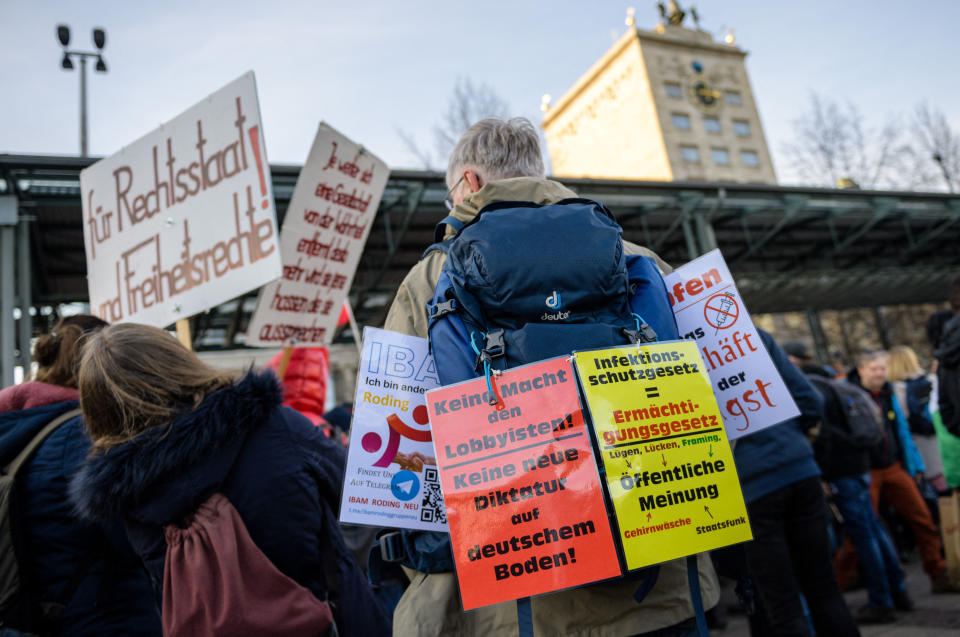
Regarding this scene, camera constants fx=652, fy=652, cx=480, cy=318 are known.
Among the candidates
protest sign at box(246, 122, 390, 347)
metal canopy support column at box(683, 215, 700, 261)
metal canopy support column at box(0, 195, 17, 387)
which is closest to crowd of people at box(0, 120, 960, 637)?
protest sign at box(246, 122, 390, 347)

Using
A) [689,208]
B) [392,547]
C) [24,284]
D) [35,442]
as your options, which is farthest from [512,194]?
[689,208]

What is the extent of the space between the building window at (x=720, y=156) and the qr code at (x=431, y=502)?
4780cm

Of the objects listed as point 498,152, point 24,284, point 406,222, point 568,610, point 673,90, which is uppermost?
point 673,90

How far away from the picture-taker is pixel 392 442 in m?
1.61

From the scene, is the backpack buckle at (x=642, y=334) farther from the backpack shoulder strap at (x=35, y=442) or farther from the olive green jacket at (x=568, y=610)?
the backpack shoulder strap at (x=35, y=442)

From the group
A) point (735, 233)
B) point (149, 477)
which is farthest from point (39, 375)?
point (735, 233)

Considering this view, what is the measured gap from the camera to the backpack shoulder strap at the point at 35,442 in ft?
6.35

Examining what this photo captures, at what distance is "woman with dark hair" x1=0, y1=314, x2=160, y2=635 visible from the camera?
73.9 inches

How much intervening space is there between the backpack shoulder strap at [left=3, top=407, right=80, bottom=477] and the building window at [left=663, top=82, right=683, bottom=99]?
4724 centimetres

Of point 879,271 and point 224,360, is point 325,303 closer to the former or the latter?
point 224,360

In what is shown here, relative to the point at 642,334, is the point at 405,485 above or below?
below

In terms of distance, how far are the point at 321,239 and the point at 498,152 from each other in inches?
107

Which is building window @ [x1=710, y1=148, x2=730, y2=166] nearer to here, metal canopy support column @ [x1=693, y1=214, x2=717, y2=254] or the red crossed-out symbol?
metal canopy support column @ [x1=693, y1=214, x2=717, y2=254]

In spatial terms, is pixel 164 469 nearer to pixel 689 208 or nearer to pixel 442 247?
pixel 442 247
